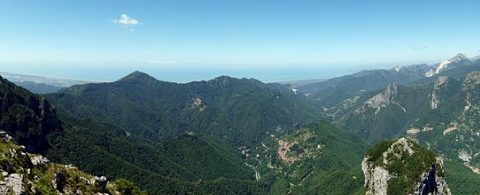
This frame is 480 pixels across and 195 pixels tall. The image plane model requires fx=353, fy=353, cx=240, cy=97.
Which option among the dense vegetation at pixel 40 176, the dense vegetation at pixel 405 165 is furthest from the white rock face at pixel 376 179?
the dense vegetation at pixel 40 176

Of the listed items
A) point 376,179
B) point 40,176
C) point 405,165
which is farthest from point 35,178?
point 376,179

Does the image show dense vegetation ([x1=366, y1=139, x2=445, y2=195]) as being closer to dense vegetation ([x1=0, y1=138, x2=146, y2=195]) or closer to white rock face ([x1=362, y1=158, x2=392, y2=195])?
white rock face ([x1=362, y1=158, x2=392, y2=195])

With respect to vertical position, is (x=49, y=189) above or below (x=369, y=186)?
above

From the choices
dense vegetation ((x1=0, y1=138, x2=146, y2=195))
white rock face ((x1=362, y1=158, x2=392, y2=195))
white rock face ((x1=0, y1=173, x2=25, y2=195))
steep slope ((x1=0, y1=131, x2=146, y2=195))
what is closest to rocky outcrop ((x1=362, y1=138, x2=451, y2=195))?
white rock face ((x1=362, y1=158, x2=392, y2=195))

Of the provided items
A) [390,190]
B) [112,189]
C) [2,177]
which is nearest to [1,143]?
[2,177]

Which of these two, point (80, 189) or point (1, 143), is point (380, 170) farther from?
point (1, 143)

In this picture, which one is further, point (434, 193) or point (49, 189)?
point (434, 193)
